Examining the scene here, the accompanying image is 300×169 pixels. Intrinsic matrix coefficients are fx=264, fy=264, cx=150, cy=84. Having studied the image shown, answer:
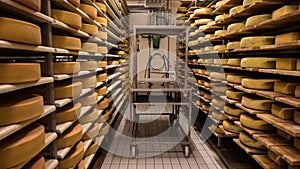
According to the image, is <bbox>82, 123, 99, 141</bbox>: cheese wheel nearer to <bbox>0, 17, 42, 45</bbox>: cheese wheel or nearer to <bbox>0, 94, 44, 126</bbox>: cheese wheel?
<bbox>0, 94, 44, 126</bbox>: cheese wheel

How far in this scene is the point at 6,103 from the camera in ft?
4.50

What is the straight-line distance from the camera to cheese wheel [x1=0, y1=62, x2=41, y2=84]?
4.02 ft

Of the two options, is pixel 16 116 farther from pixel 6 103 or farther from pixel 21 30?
pixel 21 30

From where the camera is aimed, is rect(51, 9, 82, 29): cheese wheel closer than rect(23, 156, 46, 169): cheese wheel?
No

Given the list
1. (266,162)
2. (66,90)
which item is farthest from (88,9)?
(266,162)

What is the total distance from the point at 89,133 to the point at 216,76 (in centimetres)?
195

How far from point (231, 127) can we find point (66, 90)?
2.06 m

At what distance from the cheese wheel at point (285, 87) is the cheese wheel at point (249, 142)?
0.63 m

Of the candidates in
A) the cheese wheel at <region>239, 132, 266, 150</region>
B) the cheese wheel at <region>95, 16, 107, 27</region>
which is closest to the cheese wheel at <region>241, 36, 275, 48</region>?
the cheese wheel at <region>239, 132, 266, 150</region>

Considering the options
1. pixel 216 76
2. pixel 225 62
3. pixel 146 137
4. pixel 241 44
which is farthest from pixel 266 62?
pixel 146 137

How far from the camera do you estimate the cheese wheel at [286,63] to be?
2.02 m

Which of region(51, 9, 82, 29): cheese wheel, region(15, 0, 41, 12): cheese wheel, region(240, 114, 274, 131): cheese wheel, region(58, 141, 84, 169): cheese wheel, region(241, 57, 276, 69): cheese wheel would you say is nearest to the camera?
region(15, 0, 41, 12): cheese wheel

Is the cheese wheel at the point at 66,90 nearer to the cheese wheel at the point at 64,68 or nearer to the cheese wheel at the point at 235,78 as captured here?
the cheese wheel at the point at 64,68

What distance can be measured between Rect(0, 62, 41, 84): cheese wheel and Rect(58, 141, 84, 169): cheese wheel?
87 centimetres
